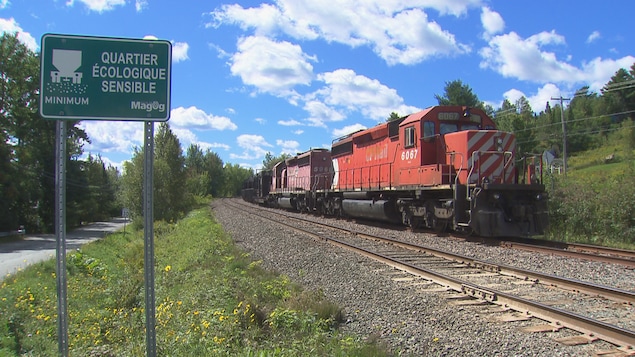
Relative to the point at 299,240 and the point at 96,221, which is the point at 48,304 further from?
the point at 96,221

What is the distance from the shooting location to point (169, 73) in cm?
333

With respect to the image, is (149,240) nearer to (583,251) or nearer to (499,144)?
(583,251)

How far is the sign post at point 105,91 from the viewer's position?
3209 mm

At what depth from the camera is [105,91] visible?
130 inches

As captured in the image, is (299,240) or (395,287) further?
(299,240)

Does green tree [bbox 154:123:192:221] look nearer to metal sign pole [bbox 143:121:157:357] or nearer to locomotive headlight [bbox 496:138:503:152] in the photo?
locomotive headlight [bbox 496:138:503:152]

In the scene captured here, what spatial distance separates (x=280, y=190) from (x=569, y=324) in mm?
30042

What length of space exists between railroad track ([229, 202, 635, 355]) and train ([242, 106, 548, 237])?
9.09ft

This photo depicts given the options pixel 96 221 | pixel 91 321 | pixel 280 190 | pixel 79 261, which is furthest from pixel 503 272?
pixel 96 221

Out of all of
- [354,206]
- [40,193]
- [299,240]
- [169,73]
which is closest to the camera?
[169,73]

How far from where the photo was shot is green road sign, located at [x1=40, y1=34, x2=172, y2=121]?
3.22 meters

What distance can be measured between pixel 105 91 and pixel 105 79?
9cm

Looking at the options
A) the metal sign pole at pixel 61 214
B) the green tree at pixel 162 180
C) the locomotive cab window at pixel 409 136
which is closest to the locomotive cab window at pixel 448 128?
the locomotive cab window at pixel 409 136

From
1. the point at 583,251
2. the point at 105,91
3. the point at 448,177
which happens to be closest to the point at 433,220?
the point at 448,177
